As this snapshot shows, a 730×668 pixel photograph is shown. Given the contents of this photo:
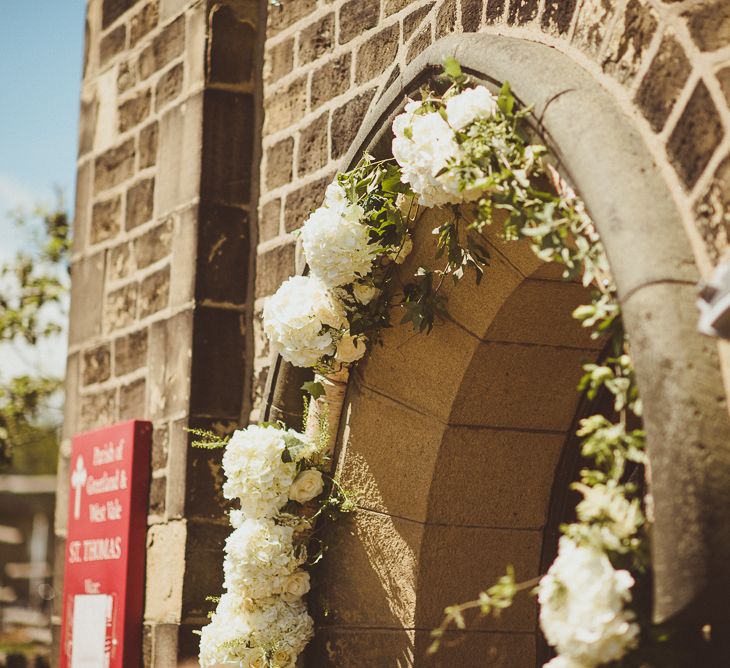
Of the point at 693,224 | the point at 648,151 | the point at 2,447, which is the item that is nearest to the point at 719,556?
the point at 693,224

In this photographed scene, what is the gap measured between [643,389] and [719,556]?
0.30 metres

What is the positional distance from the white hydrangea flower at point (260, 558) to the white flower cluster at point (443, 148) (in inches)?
41.3

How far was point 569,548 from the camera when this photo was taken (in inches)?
74.7

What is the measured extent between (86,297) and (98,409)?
0.51m

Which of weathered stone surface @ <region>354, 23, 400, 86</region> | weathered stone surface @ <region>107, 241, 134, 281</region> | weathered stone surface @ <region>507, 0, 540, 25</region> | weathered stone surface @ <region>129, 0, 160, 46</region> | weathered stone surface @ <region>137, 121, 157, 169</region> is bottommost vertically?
weathered stone surface @ <region>107, 241, 134, 281</region>

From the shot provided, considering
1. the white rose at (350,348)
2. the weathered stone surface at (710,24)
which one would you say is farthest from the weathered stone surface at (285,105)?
the weathered stone surface at (710,24)

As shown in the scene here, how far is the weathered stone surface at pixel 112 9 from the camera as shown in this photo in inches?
185

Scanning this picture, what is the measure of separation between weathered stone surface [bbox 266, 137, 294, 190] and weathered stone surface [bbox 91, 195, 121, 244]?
37.4 inches

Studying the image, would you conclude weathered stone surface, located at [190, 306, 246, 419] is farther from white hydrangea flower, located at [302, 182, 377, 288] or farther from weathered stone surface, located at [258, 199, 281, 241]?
white hydrangea flower, located at [302, 182, 377, 288]

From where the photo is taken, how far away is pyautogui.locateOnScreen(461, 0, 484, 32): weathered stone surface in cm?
274

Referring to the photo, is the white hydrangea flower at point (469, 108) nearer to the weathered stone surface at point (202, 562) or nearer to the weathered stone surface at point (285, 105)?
the weathered stone surface at point (285, 105)

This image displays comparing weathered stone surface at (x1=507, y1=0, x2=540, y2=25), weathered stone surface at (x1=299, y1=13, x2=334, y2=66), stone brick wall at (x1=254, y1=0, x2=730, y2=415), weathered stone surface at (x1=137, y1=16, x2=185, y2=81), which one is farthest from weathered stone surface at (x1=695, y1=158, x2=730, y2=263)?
weathered stone surface at (x1=137, y1=16, x2=185, y2=81)

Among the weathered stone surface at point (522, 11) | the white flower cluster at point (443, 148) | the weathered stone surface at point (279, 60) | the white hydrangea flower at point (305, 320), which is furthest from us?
the weathered stone surface at point (279, 60)

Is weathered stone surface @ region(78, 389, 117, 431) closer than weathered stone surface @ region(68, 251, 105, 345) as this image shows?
Yes
